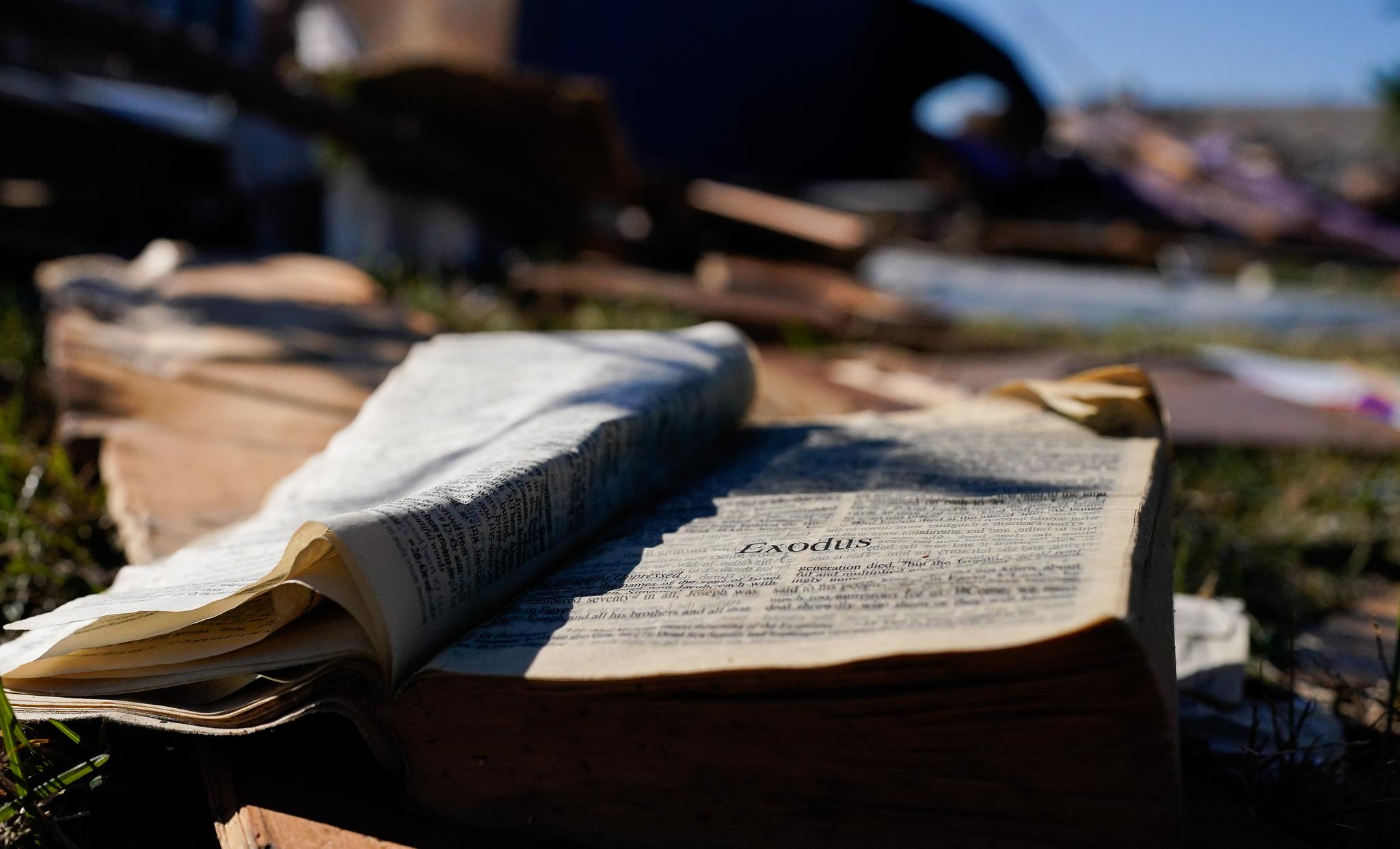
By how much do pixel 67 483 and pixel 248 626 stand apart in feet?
2.73

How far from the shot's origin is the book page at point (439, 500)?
0.76 m

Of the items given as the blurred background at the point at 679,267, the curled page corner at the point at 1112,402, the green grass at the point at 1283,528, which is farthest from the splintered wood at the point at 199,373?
the green grass at the point at 1283,528

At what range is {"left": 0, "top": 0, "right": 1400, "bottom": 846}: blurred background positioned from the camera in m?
1.40

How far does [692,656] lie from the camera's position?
0.70 metres

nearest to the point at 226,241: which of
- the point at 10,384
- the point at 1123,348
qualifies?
the point at 10,384

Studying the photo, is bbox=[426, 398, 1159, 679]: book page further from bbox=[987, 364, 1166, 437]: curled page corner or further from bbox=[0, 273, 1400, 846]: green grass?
bbox=[0, 273, 1400, 846]: green grass

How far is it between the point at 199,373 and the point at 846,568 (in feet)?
5.13

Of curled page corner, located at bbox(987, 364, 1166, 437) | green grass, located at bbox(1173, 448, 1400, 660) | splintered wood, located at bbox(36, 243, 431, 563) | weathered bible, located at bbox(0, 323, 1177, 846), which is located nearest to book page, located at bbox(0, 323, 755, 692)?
weathered bible, located at bbox(0, 323, 1177, 846)

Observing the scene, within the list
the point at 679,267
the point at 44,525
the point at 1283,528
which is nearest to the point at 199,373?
the point at 44,525

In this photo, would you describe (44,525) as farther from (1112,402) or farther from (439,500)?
(1112,402)

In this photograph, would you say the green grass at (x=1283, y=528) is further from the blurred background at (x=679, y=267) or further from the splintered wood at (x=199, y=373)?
the splintered wood at (x=199, y=373)

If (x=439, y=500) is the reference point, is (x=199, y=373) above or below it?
A: below

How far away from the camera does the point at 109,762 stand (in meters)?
0.87

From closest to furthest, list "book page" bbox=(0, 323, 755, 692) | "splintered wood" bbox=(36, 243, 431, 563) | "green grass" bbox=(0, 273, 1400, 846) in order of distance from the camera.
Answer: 1. "book page" bbox=(0, 323, 755, 692)
2. "green grass" bbox=(0, 273, 1400, 846)
3. "splintered wood" bbox=(36, 243, 431, 563)
